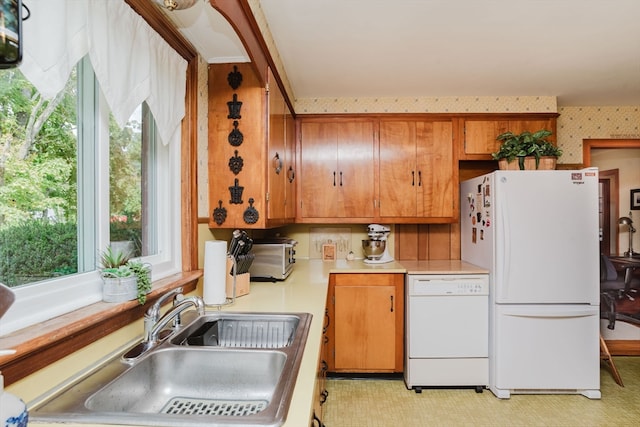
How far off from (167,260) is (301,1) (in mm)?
1445

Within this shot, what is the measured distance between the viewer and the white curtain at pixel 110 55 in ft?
2.89

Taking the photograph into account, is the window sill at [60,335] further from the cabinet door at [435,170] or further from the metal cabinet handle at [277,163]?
the cabinet door at [435,170]

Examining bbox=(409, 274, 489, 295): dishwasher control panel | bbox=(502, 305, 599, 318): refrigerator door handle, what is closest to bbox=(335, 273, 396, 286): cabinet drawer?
bbox=(409, 274, 489, 295): dishwasher control panel

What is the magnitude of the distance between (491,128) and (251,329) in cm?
268

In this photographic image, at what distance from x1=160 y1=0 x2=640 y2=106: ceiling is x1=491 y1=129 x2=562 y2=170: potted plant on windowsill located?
0.43m

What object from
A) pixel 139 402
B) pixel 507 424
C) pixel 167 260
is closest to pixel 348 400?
pixel 507 424

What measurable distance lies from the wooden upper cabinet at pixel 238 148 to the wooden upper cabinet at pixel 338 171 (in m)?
1.18

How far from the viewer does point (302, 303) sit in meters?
1.75

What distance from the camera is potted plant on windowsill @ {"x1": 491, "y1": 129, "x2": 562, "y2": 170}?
2.74m

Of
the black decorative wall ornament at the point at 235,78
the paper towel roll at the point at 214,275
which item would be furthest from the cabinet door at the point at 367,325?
the black decorative wall ornament at the point at 235,78

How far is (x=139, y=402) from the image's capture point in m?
1.05

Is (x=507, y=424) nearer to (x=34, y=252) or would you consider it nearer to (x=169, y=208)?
(x=169, y=208)

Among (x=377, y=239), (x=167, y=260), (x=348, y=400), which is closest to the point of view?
(x=167, y=260)

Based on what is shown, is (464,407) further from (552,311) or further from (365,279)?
(365,279)
